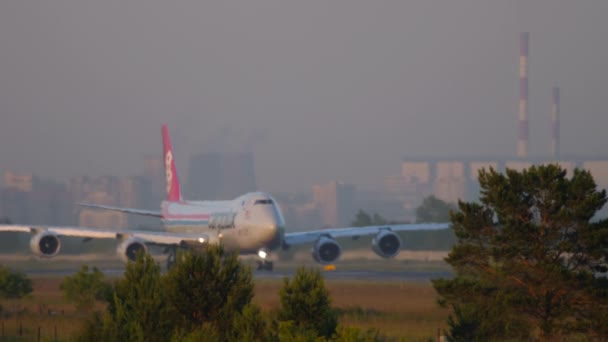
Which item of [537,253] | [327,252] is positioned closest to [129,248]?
[327,252]

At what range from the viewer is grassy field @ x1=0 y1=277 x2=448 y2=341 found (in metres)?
39.1

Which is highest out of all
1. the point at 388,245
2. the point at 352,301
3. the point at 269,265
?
the point at 388,245

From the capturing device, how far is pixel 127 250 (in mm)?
72500

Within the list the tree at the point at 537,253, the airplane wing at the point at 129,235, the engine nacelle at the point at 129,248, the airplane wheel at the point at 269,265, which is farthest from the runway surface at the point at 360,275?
the tree at the point at 537,253

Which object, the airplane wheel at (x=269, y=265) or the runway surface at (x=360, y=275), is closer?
the runway surface at (x=360, y=275)

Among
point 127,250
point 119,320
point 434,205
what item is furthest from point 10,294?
point 434,205

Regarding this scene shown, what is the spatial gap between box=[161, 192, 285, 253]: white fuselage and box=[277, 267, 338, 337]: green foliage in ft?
129

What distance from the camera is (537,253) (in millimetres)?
30859

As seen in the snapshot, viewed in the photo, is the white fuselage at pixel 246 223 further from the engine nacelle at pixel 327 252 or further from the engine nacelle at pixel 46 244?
the engine nacelle at pixel 46 244

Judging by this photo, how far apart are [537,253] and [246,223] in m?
42.2

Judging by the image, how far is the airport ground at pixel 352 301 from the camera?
4016 cm

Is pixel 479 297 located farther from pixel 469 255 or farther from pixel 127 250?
pixel 127 250

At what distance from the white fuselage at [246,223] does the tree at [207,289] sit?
36.5 m

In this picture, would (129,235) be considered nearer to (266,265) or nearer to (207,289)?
(266,265)
